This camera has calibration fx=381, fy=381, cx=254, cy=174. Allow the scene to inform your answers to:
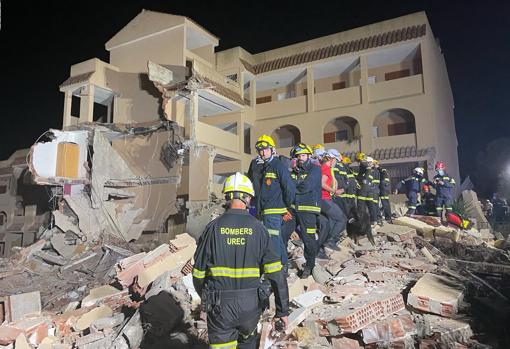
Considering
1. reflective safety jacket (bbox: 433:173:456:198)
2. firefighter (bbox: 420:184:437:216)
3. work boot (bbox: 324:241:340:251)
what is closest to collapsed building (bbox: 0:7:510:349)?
work boot (bbox: 324:241:340:251)

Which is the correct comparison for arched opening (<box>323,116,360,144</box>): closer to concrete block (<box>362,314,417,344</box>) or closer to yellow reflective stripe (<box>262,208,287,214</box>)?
yellow reflective stripe (<box>262,208,287,214</box>)

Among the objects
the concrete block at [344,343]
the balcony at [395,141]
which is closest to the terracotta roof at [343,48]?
the balcony at [395,141]

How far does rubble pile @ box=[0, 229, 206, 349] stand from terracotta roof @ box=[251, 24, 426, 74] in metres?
15.8

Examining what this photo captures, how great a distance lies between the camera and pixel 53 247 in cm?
1247

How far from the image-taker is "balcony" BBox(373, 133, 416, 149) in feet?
62.0

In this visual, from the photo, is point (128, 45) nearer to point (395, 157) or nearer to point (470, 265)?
point (395, 157)

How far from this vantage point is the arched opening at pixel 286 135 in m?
23.5

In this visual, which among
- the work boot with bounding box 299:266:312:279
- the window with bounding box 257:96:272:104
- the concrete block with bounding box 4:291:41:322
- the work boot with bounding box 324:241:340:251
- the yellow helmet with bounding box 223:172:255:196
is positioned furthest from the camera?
the window with bounding box 257:96:272:104

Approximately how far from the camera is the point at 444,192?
1164 cm

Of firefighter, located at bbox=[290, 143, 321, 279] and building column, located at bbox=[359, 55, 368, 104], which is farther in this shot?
building column, located at bbox=[359, 55, 368, 104]

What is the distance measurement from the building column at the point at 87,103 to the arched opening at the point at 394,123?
15682 millimetres

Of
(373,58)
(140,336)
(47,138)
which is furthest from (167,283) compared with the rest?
(373,58)

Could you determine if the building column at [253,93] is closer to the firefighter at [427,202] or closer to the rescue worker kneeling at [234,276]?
the firefighter at [427,202]

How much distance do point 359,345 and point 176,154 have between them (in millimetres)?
14857
